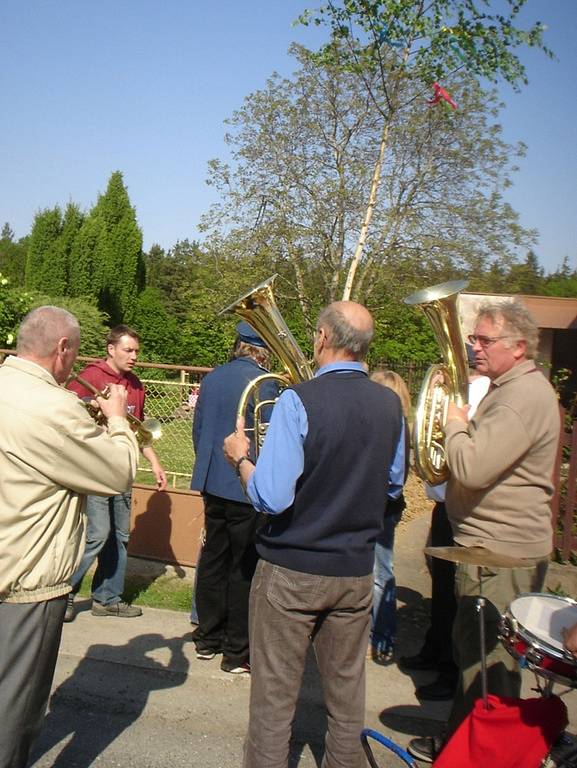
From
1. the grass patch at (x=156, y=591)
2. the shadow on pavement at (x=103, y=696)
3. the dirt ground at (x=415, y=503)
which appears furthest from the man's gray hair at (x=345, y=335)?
the dirt ground at (x=415, y=503)

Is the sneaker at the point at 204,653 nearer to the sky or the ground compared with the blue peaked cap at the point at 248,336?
nearer to the ground

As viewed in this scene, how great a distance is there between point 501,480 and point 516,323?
64 centimetres

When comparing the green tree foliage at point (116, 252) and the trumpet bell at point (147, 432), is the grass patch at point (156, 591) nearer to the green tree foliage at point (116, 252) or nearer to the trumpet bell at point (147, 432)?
the trumpet bell at point (147, 432)

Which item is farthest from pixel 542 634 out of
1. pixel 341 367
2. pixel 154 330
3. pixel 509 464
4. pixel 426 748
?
pixel 154 330

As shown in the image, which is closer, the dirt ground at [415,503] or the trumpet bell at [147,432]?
the trumpet bell at [147,432]

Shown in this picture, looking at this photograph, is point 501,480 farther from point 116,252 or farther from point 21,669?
point 116,252

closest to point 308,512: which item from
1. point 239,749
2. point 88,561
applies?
point 239,749

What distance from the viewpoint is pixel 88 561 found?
15.4ft

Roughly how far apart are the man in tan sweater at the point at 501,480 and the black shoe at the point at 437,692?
3.02 ft

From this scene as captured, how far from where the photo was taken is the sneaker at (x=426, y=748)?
10.8 feet

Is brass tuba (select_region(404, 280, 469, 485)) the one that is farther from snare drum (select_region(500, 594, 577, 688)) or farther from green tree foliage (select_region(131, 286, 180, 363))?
green tree foliage (select_region(131, 286, 180, 363))

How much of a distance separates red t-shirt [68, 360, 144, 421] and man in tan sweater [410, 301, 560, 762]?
8.45 ft

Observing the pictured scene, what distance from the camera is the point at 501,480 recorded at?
116 inches

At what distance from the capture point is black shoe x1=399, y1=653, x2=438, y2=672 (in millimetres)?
4250
